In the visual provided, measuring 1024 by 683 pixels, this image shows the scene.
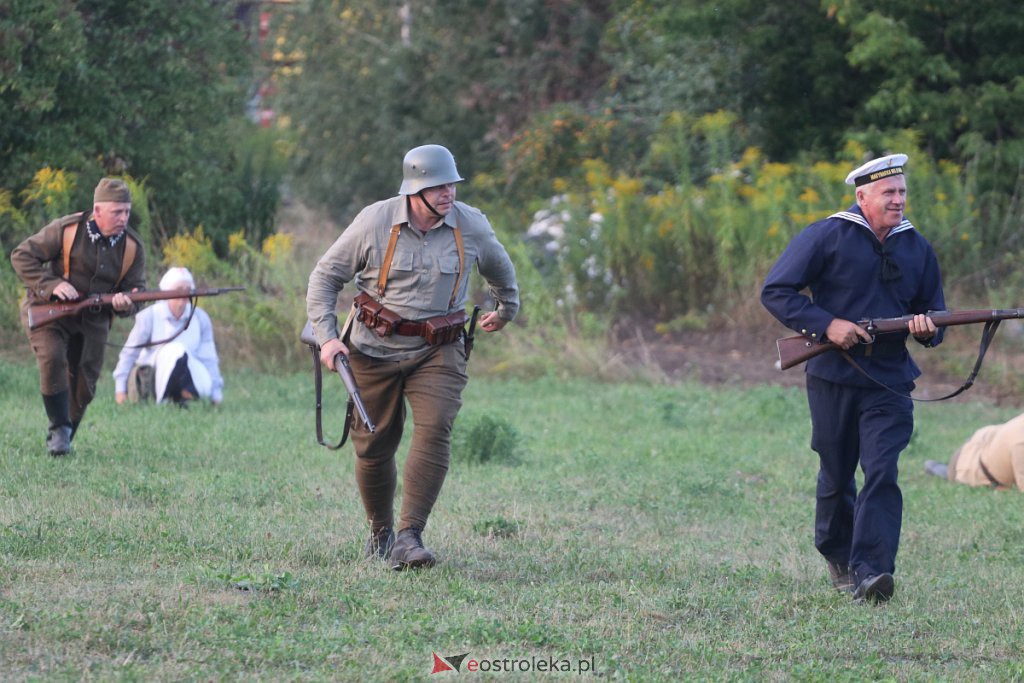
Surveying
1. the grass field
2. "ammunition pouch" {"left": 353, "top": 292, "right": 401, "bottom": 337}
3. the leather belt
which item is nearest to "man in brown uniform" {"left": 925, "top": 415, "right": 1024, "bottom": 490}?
the grass field

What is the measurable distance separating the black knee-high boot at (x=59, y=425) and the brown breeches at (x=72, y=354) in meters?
0.09

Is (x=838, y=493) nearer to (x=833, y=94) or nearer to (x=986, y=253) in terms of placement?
(x=986, y=253)

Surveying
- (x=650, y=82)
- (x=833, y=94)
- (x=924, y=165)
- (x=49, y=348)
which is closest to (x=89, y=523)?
(x=49, y=348)

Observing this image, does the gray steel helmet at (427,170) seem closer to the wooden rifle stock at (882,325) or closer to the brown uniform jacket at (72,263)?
the wooden rifle stock at (882,325)

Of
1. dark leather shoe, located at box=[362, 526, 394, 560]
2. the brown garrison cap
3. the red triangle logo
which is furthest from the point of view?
the brown garrison cap

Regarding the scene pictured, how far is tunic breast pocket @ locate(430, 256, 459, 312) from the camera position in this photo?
734 centimetres

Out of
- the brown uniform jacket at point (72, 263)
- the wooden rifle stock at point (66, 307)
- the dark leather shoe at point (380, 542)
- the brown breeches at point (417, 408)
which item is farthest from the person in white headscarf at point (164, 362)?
the brown breeches at point (417, 408)

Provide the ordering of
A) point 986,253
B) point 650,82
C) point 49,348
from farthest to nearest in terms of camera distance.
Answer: point 650,82, point 986,253, point 49,348

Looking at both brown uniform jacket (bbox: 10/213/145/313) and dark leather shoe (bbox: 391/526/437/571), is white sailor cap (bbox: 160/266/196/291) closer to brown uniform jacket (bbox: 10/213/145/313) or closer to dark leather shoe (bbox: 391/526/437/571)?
brown uniform jacket (bbox: 10/213/145/313)

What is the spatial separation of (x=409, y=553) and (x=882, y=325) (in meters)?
2.57

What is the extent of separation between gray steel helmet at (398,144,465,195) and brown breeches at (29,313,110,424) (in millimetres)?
4015

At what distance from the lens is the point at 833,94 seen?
74.6ft

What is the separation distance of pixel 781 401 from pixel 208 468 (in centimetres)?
668

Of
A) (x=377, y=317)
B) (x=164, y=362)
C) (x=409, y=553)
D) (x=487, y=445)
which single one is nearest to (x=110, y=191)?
(x=377, y=317)
